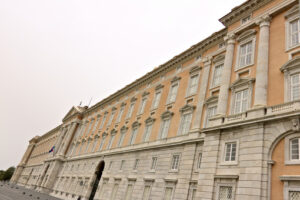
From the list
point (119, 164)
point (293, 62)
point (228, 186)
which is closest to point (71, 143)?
point (119, 164)

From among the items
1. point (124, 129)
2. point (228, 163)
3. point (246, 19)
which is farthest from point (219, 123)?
point (124, 129)

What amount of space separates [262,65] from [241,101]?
3.15m

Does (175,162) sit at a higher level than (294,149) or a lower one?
higher

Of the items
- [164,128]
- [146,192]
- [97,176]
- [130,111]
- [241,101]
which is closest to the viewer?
[241,101]

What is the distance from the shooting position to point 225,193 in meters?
16.9

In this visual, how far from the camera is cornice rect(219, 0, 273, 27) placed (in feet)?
70.5

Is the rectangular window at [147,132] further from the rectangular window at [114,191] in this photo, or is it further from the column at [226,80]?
the column at [226,80]

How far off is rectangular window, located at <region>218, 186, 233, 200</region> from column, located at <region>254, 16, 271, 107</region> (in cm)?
622

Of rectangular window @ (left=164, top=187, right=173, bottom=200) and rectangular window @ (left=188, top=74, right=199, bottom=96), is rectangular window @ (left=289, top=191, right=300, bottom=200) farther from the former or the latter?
rectangular window @ (left=188, top=74, right=199, bottom=96)

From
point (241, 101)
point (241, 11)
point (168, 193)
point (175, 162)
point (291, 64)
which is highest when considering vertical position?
point (241, 11)

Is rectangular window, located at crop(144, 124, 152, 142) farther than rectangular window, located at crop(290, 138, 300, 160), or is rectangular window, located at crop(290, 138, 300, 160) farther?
rectangular window, located at crop(144, 124, 152, 142)

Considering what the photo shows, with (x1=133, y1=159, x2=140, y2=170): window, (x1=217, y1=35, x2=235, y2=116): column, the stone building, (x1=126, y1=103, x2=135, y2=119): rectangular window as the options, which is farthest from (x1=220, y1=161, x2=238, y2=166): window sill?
(x1=126, y1=103, x2=135, y2=119): rectangular window

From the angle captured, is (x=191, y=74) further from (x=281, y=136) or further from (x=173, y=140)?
(x=281, y=136)

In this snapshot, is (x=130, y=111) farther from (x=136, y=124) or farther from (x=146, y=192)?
(x=146, y=192)
